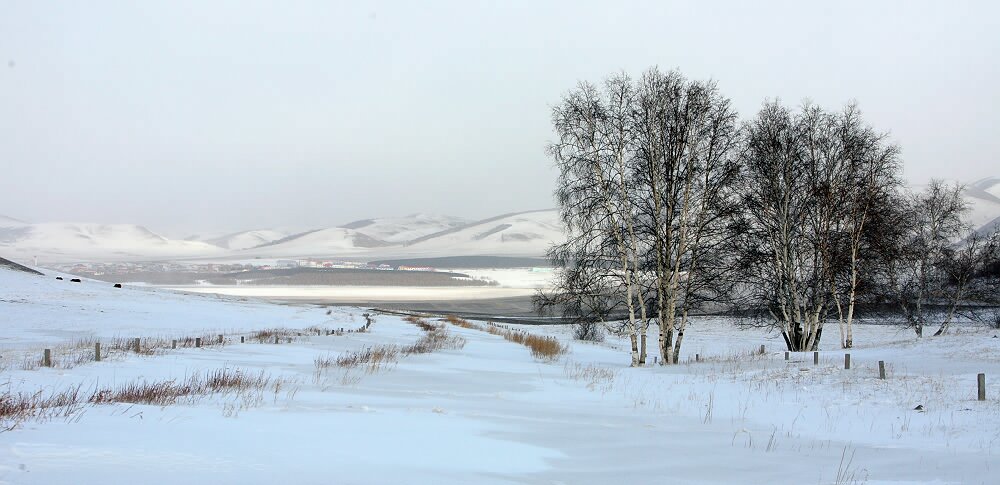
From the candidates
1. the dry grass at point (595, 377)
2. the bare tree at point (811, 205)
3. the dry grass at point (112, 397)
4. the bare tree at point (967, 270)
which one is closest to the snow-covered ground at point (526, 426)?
the dry grass at point (595, 377)

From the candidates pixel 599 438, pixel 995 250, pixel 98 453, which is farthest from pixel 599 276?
pixel 995 250

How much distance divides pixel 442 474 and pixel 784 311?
81.4 ft

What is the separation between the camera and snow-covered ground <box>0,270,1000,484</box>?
5.42 meters

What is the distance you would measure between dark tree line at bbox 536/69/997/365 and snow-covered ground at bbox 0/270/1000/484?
3559 millimetres

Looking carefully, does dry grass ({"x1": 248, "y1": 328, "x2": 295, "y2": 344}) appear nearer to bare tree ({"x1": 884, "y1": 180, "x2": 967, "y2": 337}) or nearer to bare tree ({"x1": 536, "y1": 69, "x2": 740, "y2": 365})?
bare tree ({"x1": 536, "y1": 69, "x2": 740, "y2": 365})

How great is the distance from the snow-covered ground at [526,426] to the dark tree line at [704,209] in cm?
356

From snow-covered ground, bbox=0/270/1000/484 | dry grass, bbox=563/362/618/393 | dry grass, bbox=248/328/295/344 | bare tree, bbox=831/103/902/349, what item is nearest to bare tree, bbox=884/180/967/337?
bare tree, bbox=831/103/902/349

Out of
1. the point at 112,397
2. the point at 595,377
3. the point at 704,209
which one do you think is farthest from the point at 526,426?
the point at 704,209

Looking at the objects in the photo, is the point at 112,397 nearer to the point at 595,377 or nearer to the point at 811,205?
the point at 595,377

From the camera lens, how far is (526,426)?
9.12 metres

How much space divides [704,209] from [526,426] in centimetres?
1432

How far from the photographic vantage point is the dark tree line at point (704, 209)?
21.6 meters

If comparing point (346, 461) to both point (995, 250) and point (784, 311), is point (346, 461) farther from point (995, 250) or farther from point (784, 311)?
point (995, 250)

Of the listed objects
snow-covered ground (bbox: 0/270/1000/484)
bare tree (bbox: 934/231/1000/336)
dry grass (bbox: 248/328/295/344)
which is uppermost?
bare tree (bbox: 934/231/1000/336)
